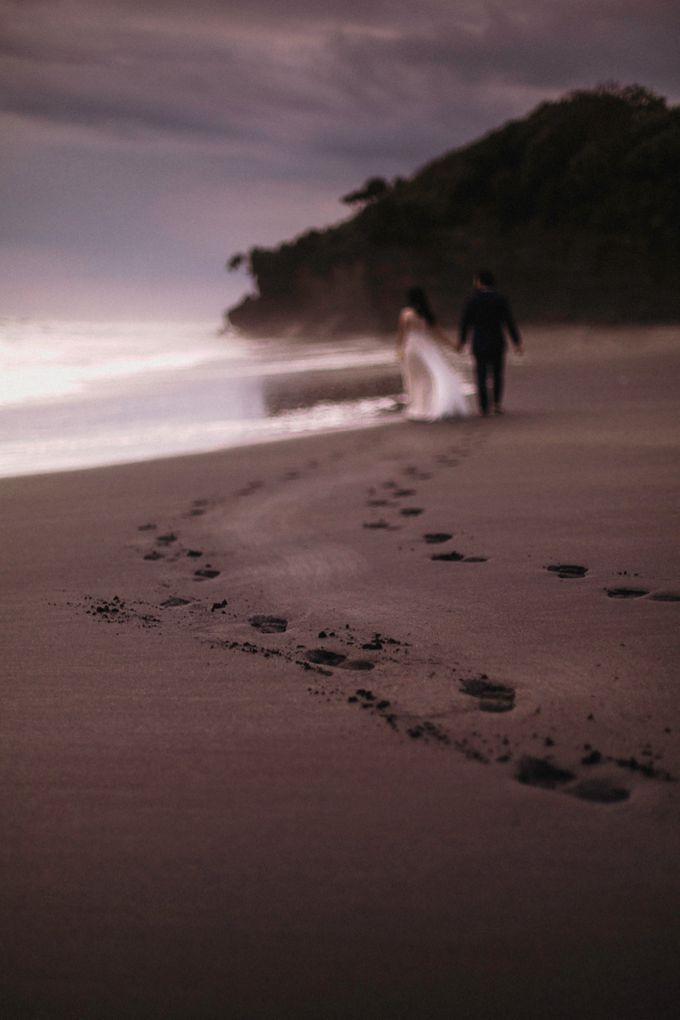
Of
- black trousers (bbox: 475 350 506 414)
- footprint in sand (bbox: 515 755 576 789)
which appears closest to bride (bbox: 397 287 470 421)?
black trousers (bbox: 475 350 506 414)

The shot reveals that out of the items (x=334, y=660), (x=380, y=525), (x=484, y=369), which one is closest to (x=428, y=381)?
(x=484, y=369)

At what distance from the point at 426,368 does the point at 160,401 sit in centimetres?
442

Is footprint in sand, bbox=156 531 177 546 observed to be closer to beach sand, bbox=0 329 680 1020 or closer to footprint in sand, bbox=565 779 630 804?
beach sand, bbox=0 329 680 1020

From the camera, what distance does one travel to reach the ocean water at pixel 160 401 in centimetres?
810

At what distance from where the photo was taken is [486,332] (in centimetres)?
1003

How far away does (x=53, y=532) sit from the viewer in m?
4.52

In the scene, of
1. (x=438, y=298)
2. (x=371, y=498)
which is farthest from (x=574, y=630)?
(x=438, y=298)

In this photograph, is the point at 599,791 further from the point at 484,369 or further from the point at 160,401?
the point at 160,401

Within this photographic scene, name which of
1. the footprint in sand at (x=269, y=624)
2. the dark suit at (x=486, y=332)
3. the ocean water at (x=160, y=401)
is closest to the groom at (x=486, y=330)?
the dark suit at (x=486, y=332)

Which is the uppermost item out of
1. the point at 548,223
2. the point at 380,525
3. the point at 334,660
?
the point at 548,223

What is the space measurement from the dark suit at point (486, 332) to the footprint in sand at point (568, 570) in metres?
6.89

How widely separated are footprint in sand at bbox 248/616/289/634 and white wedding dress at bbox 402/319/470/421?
23.7 ft

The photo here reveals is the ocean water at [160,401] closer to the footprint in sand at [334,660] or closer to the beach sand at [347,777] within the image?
the beach sand at [347,777]

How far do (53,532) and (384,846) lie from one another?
3410 mm
